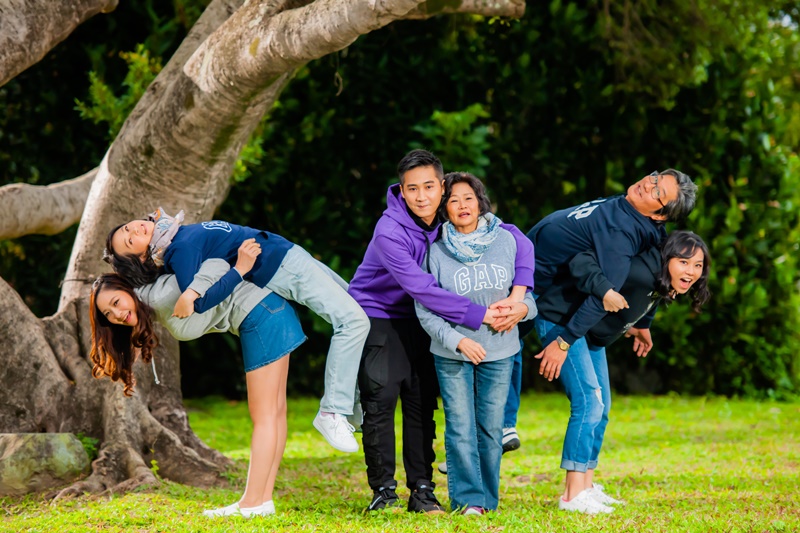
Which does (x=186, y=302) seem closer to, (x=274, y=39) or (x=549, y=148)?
(x=274, y=39)

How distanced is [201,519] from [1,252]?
20.1 feet

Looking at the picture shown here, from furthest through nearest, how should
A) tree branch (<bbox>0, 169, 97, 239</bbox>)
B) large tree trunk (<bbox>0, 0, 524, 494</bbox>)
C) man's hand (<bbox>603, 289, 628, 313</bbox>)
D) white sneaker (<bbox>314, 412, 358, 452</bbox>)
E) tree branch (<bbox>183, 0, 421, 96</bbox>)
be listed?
tree branch (<bbox>0, 169, 97, 239</bbox>) < large tree trunk (<bbox>0, 0, 524, 494</bbox>) < tree branch (<bbox>183, 0, 421, 96</bbox>) < man's hand (<bbox>603, 289, 628, 313</bbox>) < white sneaker (<bbox>314, 412, 358, 452</bbox>)

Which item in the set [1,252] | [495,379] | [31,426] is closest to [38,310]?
[1,252]

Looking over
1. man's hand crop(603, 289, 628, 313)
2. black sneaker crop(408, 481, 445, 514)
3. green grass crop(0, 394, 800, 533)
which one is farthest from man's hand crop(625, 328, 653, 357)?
black sneaker crop(408, 481, 445, 514)

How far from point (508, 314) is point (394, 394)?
729mm

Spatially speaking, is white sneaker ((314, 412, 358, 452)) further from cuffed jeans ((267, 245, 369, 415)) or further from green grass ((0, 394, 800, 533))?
green grass ((0, 394, 800, 533))

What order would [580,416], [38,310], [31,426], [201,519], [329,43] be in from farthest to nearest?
[38,310]
[31,426]
[329,43]
[580,416]
[201,519]

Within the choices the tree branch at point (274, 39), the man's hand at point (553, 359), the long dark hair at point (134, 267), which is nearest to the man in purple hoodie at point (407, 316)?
the man's hand at point (553, 359)

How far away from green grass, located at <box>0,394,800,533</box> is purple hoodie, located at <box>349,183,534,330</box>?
40.1 inches

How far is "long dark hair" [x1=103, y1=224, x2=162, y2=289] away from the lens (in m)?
4.68

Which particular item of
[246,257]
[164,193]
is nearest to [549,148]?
[164,193]

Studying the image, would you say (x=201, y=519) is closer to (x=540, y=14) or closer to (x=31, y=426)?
(x=31, y=426)

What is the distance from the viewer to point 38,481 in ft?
17.9

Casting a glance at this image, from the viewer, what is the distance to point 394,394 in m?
4.87
